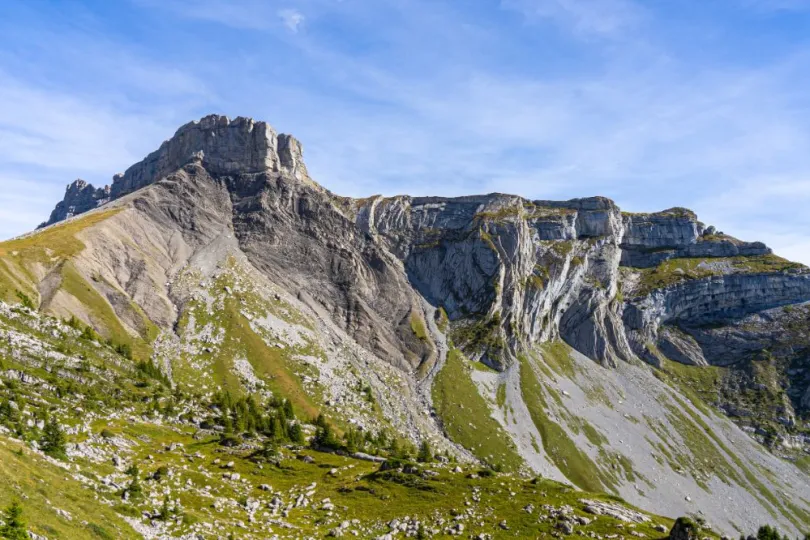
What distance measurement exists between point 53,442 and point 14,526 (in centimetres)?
2607

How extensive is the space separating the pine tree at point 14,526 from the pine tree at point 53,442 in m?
21.9

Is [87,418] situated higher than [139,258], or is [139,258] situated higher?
[139,258]

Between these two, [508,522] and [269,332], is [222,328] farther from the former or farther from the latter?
[508,522]

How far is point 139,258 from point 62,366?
305ft

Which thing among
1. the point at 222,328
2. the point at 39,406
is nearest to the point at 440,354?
the point at 222,328

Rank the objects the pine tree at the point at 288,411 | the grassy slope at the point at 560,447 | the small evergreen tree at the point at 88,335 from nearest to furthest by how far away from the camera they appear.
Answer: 1. the small evergreen tree at the point at 88,335
2. the pine tree at the point at 288,411
3. the grassy slope at the point at 560,447

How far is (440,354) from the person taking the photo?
647 feet

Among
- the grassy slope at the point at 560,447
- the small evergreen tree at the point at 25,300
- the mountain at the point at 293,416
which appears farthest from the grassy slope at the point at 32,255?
the grassy slope at the point at 560,447

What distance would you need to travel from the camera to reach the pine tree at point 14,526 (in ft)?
91.3

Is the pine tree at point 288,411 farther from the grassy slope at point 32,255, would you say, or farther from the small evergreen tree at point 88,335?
the grassy slope at point 32,255

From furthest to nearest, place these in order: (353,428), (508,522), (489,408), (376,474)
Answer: (489,408)
(353,428)
(376,474)
(508,522)

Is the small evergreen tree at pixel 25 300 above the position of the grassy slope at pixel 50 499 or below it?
above

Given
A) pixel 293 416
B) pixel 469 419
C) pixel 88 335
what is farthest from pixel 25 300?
pixel 469 419

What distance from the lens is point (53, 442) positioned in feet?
167
